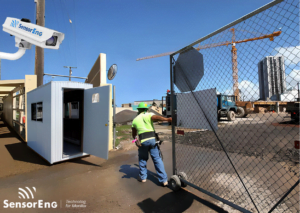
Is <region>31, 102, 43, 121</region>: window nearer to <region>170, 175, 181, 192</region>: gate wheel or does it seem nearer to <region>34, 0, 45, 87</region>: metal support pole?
<region>34, 0, 45, 87</region>: metal support pole

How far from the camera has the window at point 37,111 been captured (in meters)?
5.59

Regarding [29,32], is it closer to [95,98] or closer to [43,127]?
[43,127]

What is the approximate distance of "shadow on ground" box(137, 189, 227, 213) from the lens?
2650 mm

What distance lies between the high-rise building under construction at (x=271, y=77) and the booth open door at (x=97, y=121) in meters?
3.34

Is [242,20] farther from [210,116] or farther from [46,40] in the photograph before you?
[46,40]

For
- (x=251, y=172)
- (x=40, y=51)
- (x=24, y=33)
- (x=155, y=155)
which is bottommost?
(x=251, y=172)

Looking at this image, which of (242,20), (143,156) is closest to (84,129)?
(143,156)

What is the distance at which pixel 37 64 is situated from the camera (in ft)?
32.5

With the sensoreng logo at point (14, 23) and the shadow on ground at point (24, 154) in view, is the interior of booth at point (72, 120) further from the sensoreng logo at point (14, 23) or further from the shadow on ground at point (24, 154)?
the sensoreng logo at point (14, 23)

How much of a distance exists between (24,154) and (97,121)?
3714 mm

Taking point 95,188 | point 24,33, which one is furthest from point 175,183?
point 24,33

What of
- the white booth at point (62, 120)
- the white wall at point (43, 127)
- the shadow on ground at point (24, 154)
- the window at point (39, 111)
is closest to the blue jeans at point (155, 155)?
the white booth at point (62, 120)

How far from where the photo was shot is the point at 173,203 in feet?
9.21

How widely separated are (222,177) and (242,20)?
3.16 meters
